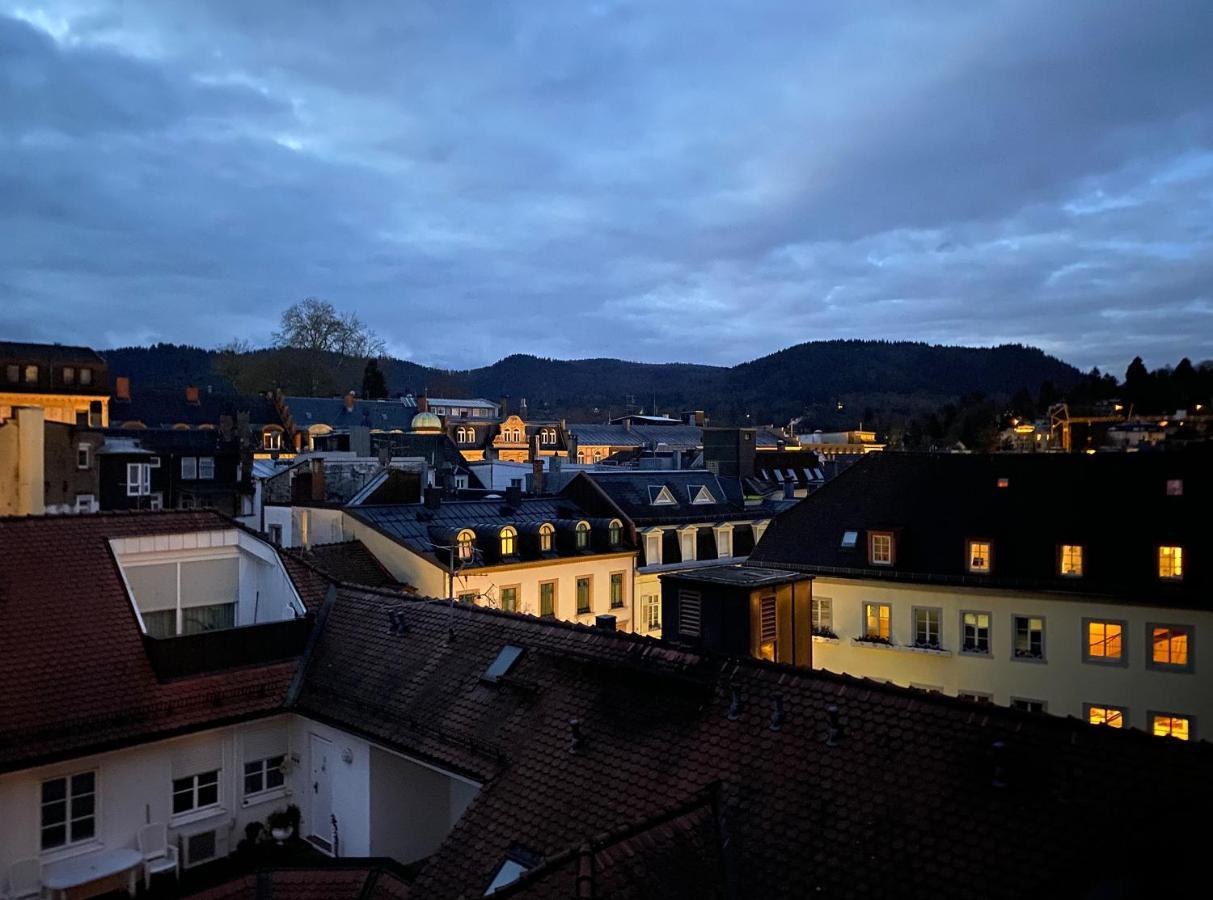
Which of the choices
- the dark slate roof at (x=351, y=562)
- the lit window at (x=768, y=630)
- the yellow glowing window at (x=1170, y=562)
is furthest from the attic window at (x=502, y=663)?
the yellow glowing window at (x=1170, y=562)

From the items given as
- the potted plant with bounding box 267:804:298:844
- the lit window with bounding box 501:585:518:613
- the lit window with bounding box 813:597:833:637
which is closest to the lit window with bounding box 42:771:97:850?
the potted plant with bounding box 267:804:298:844

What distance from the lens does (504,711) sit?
12.2m

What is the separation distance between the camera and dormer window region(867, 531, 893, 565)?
88.1ft

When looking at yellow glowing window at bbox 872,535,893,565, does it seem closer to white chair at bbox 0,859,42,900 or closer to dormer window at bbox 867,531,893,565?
dormer window at bbox 867,531,893,565

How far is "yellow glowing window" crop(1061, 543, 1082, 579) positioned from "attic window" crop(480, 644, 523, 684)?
1823 centimetres

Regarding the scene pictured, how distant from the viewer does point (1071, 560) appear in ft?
79.3

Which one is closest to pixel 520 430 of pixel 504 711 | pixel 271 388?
pixel 271 388

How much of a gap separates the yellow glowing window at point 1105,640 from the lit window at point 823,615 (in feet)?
24.3

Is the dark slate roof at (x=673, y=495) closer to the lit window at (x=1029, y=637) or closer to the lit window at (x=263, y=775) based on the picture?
the lit window at (x=1029, y=637)

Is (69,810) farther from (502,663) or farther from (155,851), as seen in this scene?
(502,663)

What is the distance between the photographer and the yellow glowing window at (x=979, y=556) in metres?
25.4

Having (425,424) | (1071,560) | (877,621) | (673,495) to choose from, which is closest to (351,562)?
(673,495)

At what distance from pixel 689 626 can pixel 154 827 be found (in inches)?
369

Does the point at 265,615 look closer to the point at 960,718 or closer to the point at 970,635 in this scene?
the point at 960,718
